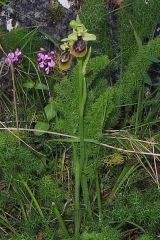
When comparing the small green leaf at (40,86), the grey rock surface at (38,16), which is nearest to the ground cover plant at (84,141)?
the small green leaf at (40,86)

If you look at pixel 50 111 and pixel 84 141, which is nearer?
pixel 84 141

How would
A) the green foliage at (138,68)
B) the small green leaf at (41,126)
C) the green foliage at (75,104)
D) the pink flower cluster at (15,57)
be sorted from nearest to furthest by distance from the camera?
the green foliage at (75,104), the green foliage at (138,68), the small green leaf at (41,126), the pink flower cluster at (15,57)

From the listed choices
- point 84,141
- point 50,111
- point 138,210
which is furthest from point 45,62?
point 138,210

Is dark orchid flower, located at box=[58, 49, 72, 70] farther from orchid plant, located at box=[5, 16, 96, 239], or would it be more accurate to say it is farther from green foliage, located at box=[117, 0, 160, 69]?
green foliage, located at box=[117, 0, 160, 69]

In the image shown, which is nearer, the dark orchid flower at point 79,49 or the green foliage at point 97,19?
the dark orchid flower at point 79,49

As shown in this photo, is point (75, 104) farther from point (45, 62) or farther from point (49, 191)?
point (45, 62)

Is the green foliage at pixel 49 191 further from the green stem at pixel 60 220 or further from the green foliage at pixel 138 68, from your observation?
the green foliage at pixel 138 68

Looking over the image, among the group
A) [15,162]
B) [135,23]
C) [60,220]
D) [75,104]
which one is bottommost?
[60,220]

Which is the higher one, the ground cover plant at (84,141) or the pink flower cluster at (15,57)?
the pink flower cluster at (15,57)

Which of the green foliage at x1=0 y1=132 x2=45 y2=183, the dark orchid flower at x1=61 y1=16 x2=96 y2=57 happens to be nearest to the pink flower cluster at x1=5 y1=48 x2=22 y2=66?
the green foliage at x1=0 y1=132 x2=45 y2=183
